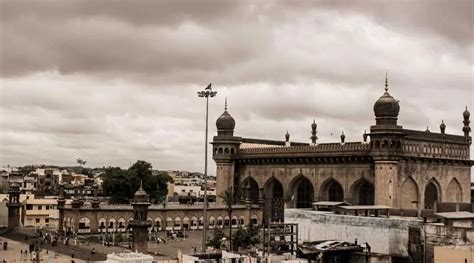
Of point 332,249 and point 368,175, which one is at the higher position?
point 368,175

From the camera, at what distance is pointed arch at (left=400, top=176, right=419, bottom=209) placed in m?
44.0

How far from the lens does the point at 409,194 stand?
1759 inches

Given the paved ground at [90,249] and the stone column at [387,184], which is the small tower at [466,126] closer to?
the stone column at [387,184]

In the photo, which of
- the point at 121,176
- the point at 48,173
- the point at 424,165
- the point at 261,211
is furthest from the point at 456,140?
the point at 48,173

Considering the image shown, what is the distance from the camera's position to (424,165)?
4544 centimetres

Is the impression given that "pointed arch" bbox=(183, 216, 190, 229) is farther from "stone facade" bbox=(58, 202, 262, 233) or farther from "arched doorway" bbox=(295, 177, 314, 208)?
"arched doorway" bbox=(295, 177, 314, 208)

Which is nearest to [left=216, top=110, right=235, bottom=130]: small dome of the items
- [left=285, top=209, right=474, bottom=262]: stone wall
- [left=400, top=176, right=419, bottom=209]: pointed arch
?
[left=400, top=176, right=419, bottom=209]: pointed arch

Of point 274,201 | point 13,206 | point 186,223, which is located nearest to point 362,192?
point 274,201

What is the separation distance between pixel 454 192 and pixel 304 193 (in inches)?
438

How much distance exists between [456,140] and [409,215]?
12668mm

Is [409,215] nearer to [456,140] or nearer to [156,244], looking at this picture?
[456,140]

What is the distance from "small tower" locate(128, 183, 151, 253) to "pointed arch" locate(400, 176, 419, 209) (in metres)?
17.3

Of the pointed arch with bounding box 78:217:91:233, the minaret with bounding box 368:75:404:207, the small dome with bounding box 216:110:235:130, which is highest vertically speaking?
the small dome with bounding box 216:110:235:130

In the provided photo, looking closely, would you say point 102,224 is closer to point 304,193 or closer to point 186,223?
point 186,223
